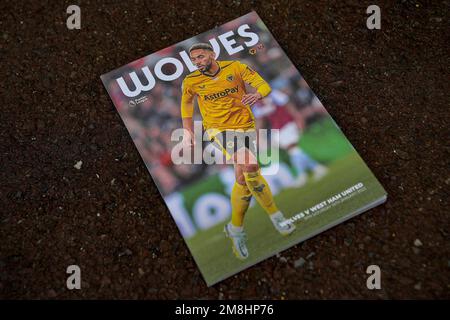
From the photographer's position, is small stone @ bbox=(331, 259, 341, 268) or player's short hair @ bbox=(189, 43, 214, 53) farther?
player's short hair @ bbox=(189, 43, 214, 53)

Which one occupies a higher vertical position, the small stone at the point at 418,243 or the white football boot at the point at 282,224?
the white football boot at the point at 282,224

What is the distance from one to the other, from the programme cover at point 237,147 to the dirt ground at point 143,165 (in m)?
0.02

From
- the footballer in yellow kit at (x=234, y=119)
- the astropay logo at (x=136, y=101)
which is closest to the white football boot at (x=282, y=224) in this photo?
the footballer in yellow kit at (x=234, y=119)

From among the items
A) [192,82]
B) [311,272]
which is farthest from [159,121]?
[311,272]

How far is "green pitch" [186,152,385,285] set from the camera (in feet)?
2.59

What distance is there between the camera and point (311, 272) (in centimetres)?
78

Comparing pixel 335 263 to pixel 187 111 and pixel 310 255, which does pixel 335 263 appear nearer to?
pixel 310 255

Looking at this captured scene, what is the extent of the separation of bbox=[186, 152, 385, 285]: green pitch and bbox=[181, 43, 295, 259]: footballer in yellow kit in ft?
0.04

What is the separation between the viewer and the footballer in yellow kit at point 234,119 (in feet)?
2.69

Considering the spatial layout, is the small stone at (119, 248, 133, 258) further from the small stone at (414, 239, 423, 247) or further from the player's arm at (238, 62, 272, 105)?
the small stone at (414, 239, 423, 247)

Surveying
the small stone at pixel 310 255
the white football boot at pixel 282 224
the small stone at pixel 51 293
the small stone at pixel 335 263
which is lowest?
the small stone at pixel 335 263

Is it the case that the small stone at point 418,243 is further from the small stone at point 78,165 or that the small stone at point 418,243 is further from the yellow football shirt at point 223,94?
the small stone at point 78,165
